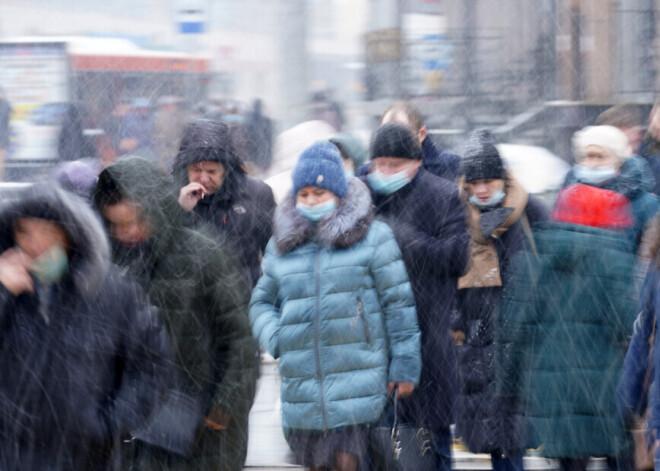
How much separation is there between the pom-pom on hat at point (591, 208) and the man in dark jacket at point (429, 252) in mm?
567

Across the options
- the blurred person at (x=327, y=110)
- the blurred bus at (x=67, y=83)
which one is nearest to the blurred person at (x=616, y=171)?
the blurred person at (x=327, y=110)

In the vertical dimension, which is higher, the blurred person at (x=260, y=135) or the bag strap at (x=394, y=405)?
the blurred person at (x=260, y=135)

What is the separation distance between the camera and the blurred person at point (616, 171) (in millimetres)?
6168

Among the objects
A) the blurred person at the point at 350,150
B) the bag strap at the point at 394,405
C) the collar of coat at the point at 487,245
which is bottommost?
the bag strap at the point at 394,405

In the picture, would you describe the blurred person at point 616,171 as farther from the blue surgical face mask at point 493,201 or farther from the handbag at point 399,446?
the handbag at point 399,446

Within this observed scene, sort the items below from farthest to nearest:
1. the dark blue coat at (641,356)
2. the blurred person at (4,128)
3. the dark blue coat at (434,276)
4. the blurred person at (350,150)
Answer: the blurred person at (4,128) < the blurred person at (350,150) < the dark blue coat at (434,276) < the dark blue coat at (641,356)

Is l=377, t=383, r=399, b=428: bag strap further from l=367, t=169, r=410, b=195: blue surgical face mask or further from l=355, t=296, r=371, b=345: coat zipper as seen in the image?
l=367, t=169, r=410, b=195: blue surgical face mask

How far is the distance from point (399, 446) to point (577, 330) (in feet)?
3.48

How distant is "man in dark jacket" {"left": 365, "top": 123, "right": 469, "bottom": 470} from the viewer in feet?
18.0

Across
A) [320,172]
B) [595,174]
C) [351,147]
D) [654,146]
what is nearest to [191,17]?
[351,147]

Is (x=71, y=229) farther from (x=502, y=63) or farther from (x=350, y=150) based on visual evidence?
(x=502, y=63)

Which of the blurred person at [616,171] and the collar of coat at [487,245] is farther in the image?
the blurred person at [616,171]

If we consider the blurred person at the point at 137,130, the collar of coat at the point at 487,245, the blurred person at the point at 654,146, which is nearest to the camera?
the collar of coat at the point at 487,245

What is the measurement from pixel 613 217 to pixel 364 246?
116 centimetres
